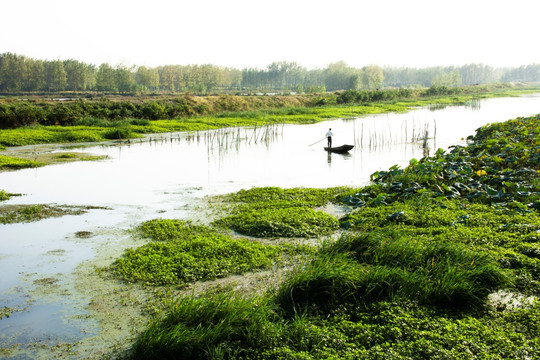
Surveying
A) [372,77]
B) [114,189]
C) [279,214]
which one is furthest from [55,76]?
[372,77]

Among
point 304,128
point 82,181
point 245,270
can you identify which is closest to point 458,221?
point 245,270

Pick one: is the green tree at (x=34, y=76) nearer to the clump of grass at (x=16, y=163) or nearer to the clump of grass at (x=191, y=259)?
the clump of grass at (x=16, y=163)

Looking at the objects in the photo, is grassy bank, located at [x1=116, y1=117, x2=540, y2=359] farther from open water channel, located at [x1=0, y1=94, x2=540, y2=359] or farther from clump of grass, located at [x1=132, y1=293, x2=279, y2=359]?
open water channel, located at [x1=0, y1=94, x2=540, y2=359]

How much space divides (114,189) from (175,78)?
9364 centimetres

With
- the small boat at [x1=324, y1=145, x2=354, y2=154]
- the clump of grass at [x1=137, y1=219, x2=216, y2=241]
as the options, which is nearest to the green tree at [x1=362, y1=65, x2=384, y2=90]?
the small boat at [x1=324, y1=145, x2=354, y2=154]

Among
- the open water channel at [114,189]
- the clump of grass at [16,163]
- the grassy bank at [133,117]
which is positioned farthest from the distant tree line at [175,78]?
the clump of grass at [16,163]

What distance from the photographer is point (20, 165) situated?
18.4 meters

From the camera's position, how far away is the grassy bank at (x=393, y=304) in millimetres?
4617

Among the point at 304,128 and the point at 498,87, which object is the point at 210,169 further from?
the point at 498,87

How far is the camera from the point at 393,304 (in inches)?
215

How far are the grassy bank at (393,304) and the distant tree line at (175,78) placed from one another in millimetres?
74493

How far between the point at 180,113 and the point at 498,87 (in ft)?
347

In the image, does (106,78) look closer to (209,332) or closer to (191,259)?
(191,259)

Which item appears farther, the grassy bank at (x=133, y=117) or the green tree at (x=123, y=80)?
the green tree at (x=123, y=80)
